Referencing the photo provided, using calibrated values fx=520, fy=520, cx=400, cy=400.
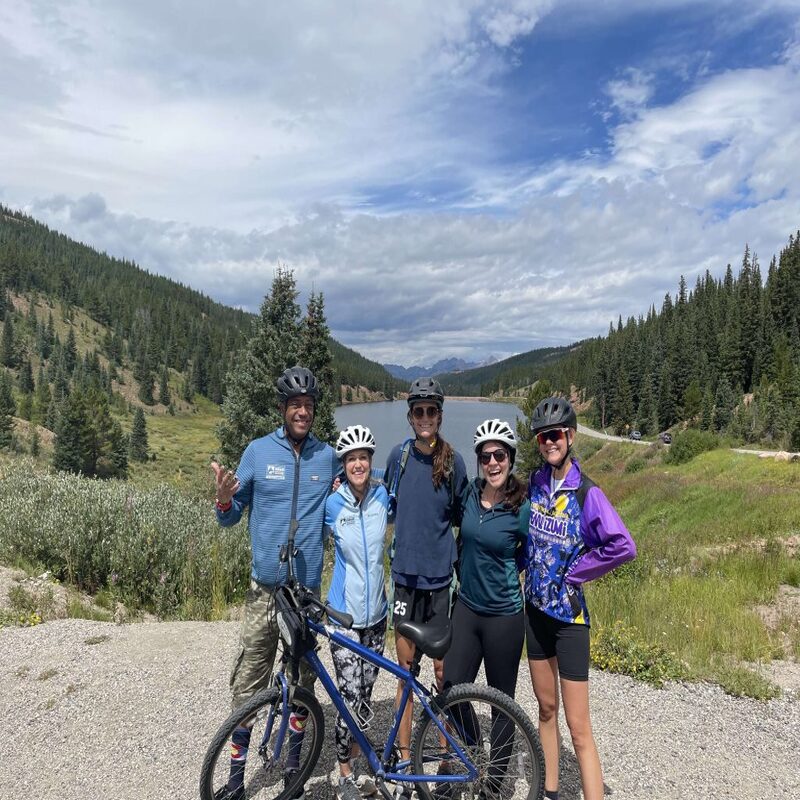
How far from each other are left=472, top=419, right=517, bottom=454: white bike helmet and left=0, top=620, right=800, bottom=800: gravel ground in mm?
2552

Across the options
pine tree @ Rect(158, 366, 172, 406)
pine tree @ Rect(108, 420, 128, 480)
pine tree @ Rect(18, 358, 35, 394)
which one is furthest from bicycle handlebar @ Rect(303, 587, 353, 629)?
pine tree @ Rect(158, 366, 172, 406)

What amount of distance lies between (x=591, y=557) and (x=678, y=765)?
7.58ft

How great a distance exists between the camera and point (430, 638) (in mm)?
3080

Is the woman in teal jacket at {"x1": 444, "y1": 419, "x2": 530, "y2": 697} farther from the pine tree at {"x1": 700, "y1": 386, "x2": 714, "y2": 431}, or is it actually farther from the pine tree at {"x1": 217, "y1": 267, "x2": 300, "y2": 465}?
the pine tree at {"x1": 700, "y1": 386, "x2": 714, "y2": 431}

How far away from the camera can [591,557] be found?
9.83 ft

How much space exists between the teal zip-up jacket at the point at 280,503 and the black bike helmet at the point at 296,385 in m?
0.31

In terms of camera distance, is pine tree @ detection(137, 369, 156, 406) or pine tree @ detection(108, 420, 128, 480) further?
pine tree @ detection(137, 369, 156, 406)

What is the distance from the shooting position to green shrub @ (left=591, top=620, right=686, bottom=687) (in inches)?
207

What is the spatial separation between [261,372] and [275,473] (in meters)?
17.2

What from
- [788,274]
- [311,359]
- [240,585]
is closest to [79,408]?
[311,359]

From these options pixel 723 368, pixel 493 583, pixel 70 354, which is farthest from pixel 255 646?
pixel 70 354

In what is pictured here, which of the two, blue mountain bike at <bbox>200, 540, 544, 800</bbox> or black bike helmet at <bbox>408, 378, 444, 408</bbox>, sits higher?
black bike helmet at <bbox>408, 378, 444, 408</bbox>

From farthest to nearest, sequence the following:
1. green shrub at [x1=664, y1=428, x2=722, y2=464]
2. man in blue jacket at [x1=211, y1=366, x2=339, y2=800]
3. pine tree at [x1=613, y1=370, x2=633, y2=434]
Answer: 1. pine tree at [x1=613, y1=370, x2=633, y2=434]
2. green shrub at [x1=664, y1=428, x2=722, y2=464]
3. man in blue jacket at [x1=211, y1=366, x2=339, y2=800]

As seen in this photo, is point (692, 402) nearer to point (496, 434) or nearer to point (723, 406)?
point (723, 406)
